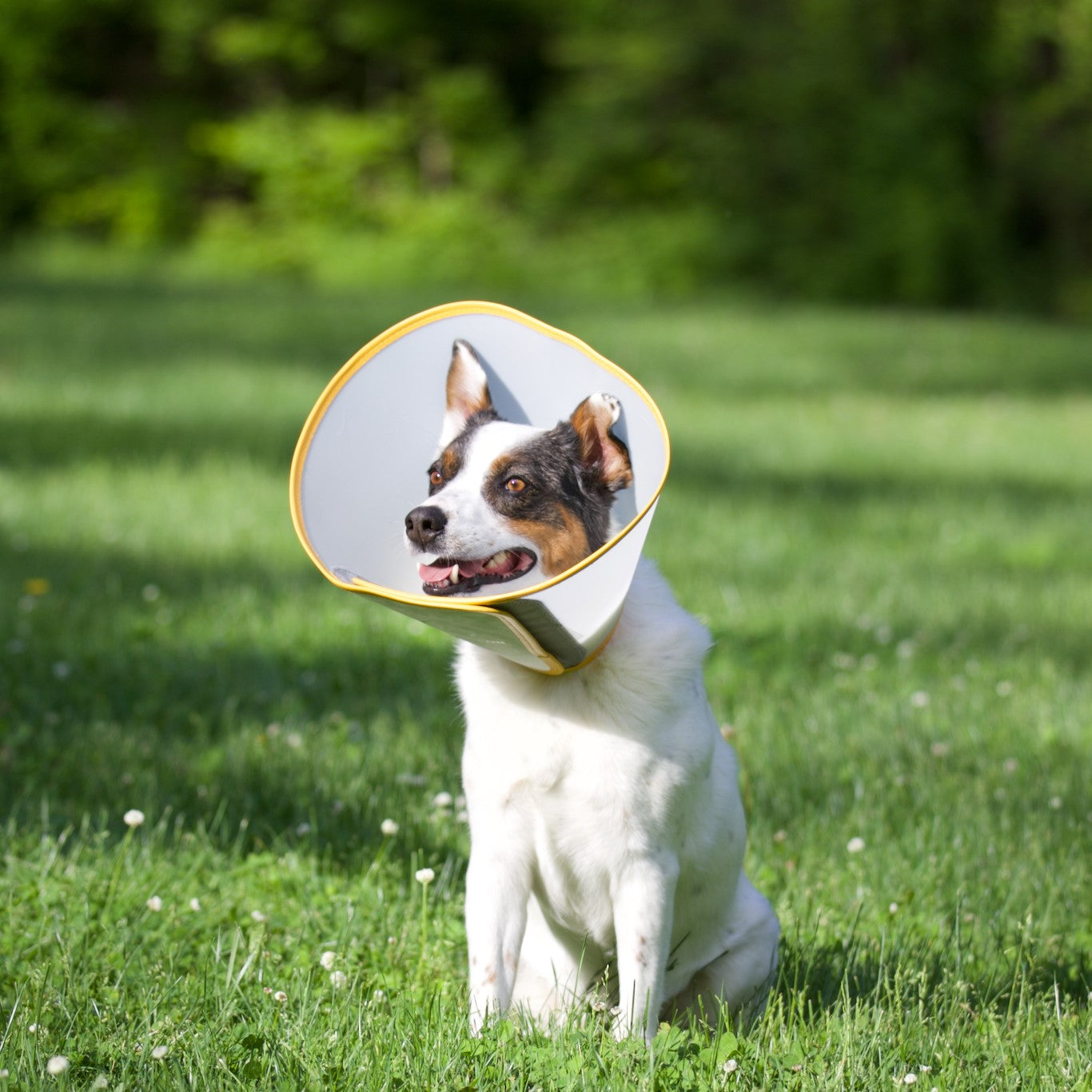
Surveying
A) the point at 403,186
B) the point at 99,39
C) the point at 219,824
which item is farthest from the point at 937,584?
the point at 99,39

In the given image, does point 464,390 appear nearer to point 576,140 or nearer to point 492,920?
point 492,920

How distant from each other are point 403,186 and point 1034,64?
1311cm

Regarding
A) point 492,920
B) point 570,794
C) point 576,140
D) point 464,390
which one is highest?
point 464,390

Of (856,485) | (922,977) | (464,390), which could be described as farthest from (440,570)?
(856,485)

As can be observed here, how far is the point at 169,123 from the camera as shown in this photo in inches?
1233

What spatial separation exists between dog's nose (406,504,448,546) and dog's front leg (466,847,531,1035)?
534 mm

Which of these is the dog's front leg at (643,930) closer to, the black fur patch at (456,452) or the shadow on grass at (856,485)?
the black fur patch at (456,452)

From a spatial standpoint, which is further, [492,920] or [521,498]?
[492,920]

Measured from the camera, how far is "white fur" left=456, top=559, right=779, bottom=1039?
207cm

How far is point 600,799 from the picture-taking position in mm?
2057

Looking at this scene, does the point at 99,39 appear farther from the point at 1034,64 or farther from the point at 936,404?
the point at 936,404

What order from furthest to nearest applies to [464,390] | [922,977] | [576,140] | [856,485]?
[576,140], [856,485], [922,977], [464,390]

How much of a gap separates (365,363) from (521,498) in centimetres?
30

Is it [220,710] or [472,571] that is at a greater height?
[472,571]
